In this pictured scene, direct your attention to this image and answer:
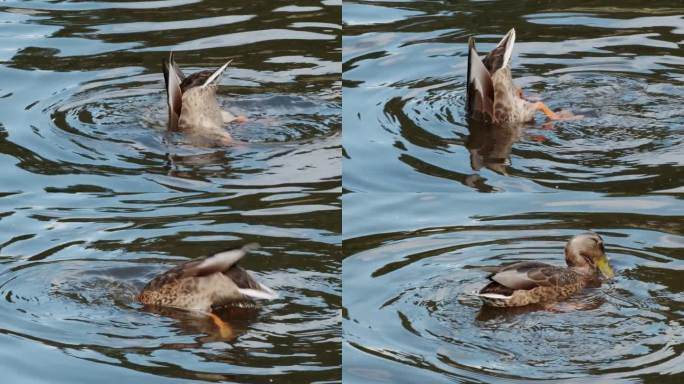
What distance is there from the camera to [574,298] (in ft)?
30.5

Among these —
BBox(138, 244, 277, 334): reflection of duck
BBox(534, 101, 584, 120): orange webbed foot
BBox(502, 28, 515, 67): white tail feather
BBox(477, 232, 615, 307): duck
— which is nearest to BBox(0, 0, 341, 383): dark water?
BBox(138, 244, 277, 334): reflection of duck

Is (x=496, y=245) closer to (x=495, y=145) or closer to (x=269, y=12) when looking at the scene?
(x=495, y=145)

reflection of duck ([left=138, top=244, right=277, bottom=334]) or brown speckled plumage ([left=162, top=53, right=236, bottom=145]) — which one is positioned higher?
brown speckled plumage ([left=162, top=53, right=236, bottom=145])

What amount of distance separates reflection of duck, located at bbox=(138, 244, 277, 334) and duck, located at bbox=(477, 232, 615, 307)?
1.50m

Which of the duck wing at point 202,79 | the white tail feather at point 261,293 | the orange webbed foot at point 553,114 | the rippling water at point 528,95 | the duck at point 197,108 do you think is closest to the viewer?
the white tail feather at point 261,293

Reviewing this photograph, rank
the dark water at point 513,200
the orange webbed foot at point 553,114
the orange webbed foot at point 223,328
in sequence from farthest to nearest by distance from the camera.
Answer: the orange webbed foot at point 553,114, the orange webbed foot at point 223,328, the dark water at point 513,200

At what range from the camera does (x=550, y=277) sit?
9258 millimetres

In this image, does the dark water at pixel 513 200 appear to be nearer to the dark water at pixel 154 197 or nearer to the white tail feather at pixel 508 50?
the dark water at pixel 154 197

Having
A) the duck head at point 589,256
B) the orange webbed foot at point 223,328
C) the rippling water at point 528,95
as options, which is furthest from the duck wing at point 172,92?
the duck head at point 589,256

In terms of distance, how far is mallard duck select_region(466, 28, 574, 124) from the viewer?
10.6 m

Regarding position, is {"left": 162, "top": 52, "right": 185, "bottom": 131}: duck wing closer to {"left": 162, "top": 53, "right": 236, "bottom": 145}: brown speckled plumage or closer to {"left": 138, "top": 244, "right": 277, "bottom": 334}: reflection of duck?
{"left": 162, "top": 53, "right": 236, "bottom": 145}: brown speckled plumage

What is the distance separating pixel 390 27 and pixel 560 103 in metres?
2.58

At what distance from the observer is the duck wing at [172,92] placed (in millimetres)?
10828

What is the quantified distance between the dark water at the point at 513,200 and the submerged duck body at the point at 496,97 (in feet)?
0.44
